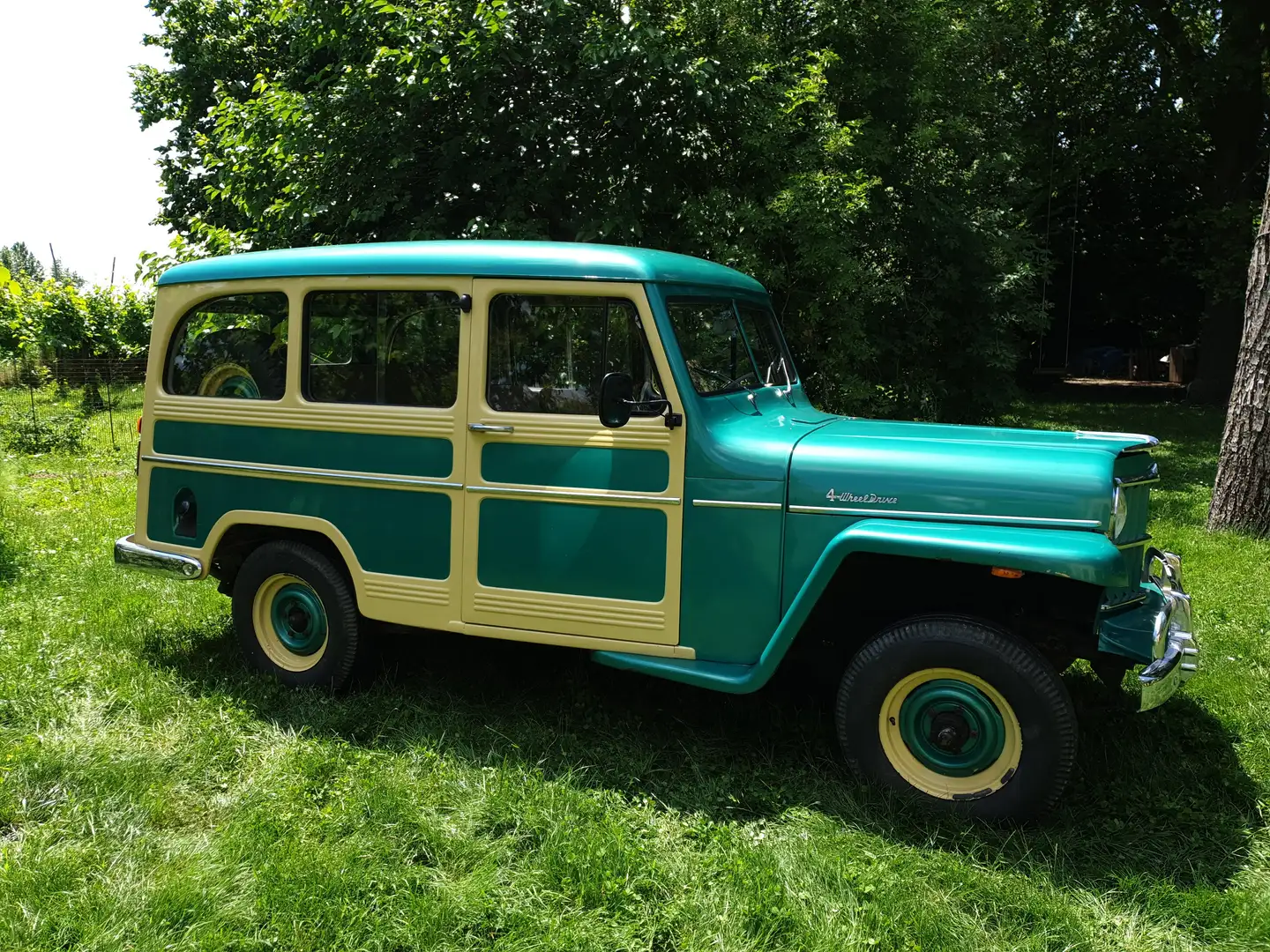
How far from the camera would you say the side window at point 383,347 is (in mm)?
4469

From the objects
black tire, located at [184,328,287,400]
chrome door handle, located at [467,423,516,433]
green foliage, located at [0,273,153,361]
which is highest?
green foliage, located at [0,273,153,361]

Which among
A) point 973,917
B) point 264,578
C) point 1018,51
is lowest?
point 973,917

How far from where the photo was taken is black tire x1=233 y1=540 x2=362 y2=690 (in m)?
4.80

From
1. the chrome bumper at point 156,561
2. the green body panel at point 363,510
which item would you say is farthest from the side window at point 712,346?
the chrome bumper at point 156,561

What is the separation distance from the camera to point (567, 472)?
4.22 m

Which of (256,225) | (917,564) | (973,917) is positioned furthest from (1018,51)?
(973,917)

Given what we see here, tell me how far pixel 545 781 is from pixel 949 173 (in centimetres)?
1029

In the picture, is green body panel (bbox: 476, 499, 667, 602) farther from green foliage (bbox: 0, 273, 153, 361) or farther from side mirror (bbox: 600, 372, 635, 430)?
green foliage (bbox: 0, 273, 153, 361)

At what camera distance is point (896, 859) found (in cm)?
343

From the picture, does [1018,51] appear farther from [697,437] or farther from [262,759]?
[262,759]

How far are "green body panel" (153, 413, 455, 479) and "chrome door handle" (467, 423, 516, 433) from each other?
0.15 metres

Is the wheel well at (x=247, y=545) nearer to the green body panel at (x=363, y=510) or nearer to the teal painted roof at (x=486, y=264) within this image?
the green body panel at (x=363, y=510)

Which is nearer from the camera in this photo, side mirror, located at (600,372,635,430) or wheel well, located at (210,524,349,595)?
side mirror, located at (600,372,635,430)

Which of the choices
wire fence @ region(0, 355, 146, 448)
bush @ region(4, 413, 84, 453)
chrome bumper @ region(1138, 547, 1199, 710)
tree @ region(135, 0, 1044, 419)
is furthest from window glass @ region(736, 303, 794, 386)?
wire fence @ region(0, 355, 146, 448)
